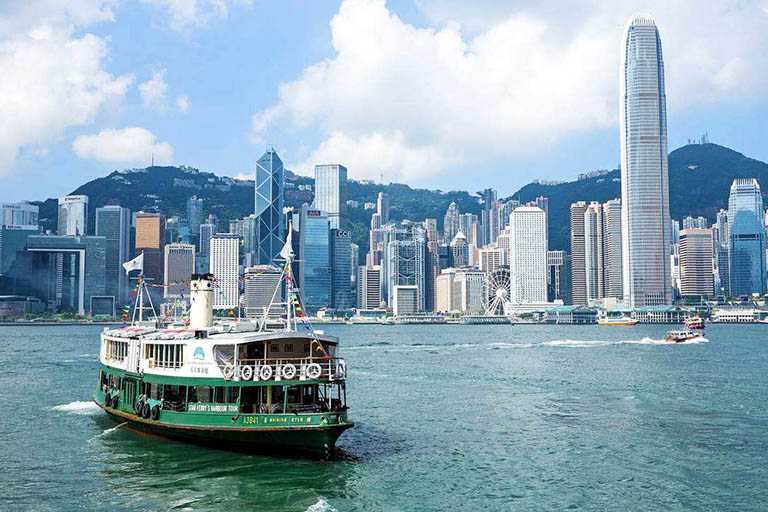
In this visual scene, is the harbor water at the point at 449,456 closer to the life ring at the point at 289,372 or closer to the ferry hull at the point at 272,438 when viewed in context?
the ferry hull at the point at 272,438

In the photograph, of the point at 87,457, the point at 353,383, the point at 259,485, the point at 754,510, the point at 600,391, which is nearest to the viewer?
the point at 754,510

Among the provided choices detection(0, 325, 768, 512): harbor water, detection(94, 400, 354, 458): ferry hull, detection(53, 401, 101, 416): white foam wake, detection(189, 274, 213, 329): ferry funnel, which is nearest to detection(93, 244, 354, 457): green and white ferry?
detection(94, 400, 354, 458): ferry hull

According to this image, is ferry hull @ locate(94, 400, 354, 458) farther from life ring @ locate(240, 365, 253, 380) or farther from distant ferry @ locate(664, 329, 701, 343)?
distant ferry @ locate(664, 329, 701, 343)

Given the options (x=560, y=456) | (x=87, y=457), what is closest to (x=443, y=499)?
(x=560, y=456)

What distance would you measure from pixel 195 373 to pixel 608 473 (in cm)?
1546

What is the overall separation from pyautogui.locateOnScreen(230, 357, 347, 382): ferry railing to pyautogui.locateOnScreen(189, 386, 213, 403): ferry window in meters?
1.45

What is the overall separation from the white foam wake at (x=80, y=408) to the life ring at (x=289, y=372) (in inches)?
685

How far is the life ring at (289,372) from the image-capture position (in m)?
26.6

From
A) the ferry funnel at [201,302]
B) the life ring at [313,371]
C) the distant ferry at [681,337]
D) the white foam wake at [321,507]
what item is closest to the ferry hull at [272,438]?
the life ring at [313,371]

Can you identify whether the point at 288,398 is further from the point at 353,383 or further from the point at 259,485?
the point at 353,383

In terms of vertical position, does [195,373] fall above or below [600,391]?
above

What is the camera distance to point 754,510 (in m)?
22.8

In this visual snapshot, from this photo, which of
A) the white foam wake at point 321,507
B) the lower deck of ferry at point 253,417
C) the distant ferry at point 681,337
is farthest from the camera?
the distant ferry at point 681,337

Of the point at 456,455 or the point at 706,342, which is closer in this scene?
the point at 456,455
